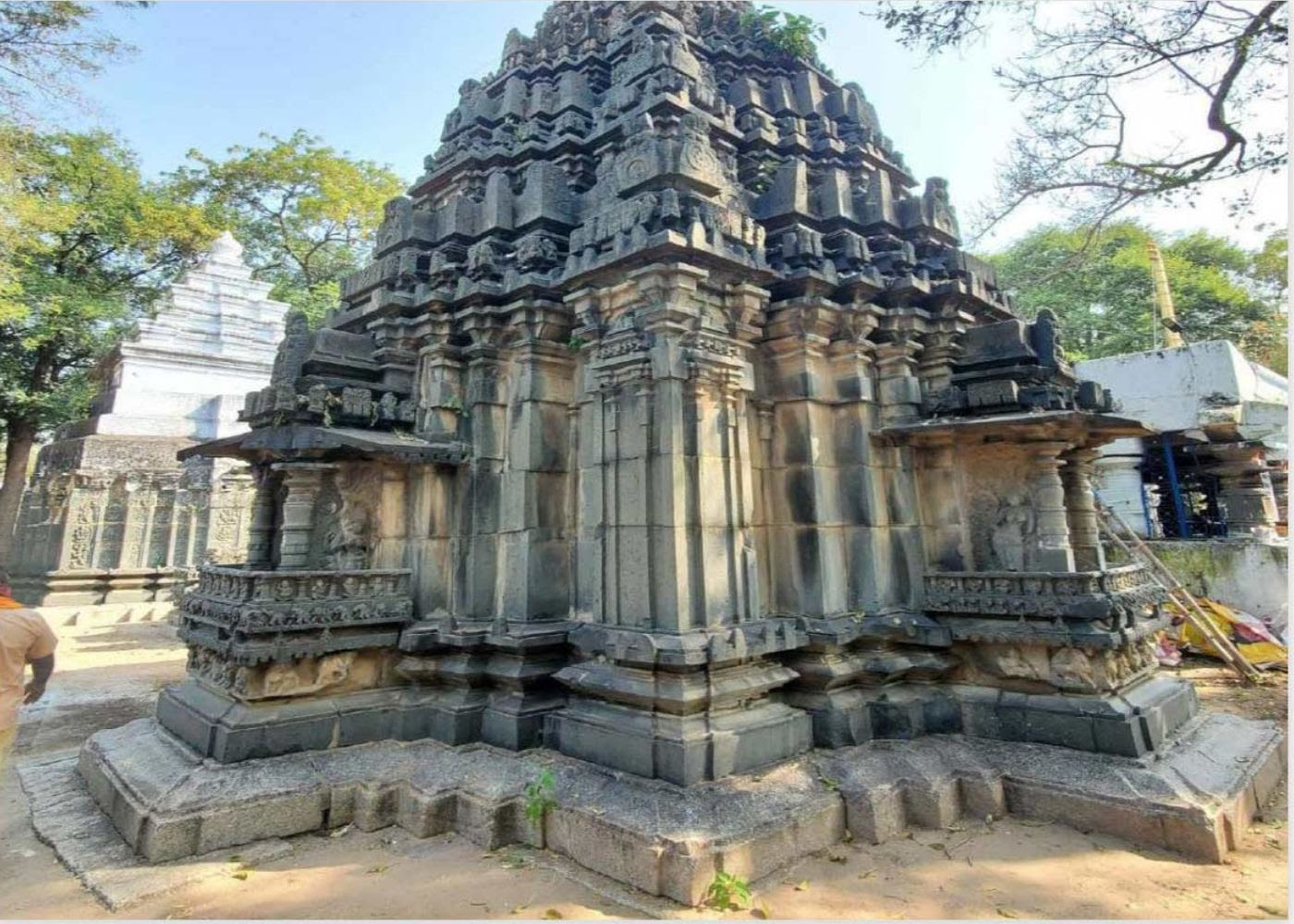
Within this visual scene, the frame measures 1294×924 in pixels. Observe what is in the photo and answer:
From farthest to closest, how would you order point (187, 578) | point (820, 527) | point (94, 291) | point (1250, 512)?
point (94, 291) → point (187, 578) → point (1250, 512) → point (820, 527)

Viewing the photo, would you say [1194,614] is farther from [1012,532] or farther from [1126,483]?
[1012,532]

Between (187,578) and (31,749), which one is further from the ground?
(187,578)

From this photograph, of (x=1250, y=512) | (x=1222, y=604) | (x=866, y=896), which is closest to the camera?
(x=866, y=896)

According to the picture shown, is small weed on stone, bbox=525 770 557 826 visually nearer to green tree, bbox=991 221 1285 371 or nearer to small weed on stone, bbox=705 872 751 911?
small weed on stone, bbox=705 872 751 911

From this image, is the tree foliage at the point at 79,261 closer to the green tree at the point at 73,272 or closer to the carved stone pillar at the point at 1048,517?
the green tree at the point at 73,272

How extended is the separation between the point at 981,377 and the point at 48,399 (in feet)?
77.1

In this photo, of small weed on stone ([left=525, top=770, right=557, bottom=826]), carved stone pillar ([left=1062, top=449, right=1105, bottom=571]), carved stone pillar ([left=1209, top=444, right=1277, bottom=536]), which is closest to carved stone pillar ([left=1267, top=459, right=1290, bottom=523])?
carved stone pillar ([left=1209, top=444, right=1277, bottom=536])

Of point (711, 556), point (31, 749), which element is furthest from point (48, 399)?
point (711, 556)

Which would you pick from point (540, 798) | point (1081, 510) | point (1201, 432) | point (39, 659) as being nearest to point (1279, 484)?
point (1201, 432)

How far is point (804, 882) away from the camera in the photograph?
4.30 metres

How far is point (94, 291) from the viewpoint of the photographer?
840 inches

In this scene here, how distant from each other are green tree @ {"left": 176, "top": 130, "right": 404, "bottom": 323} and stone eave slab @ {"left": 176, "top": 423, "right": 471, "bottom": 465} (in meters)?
22.3

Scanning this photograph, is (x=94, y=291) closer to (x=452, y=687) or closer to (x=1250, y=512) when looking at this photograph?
(x=452, y=687)

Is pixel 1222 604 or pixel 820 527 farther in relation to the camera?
pixel 1222 604
